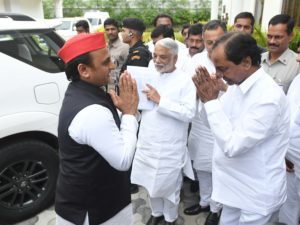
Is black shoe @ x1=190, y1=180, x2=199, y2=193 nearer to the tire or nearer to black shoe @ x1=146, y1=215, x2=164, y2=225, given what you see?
black shoe @ x1=146, y1=215, x2=164, y2=225

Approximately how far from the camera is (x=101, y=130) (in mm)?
1514

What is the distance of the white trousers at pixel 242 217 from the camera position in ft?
6.22

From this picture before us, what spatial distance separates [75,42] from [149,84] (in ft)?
3.63

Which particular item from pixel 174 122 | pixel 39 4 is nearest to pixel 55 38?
pixel 174 122

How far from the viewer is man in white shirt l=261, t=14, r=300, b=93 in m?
2.87

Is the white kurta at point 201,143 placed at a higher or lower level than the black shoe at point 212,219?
higher

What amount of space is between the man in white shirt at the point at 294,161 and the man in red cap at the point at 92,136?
4.09 ft

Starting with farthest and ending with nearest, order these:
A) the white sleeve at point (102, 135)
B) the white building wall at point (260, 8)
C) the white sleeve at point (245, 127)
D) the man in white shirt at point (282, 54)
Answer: the white building wall at point (260, 8), the man in white shirt at point (282, 54), the white sleeve at point (245, 127), the white sleeve at point (102, 135)

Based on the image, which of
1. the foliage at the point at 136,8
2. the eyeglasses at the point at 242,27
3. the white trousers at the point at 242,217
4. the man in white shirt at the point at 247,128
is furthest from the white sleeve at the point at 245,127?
the foliage at the point at 136,8

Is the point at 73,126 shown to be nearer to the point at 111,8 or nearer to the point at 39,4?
the point at 39,4

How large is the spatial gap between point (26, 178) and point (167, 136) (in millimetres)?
1423

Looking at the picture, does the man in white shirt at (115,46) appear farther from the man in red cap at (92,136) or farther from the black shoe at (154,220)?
the man in red cap at (92,136)

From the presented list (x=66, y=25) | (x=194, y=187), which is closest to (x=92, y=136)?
(x=194, y=187)

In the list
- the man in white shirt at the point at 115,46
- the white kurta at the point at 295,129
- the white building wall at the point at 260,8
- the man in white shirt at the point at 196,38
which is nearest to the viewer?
the white kurta at the point at 295,129
